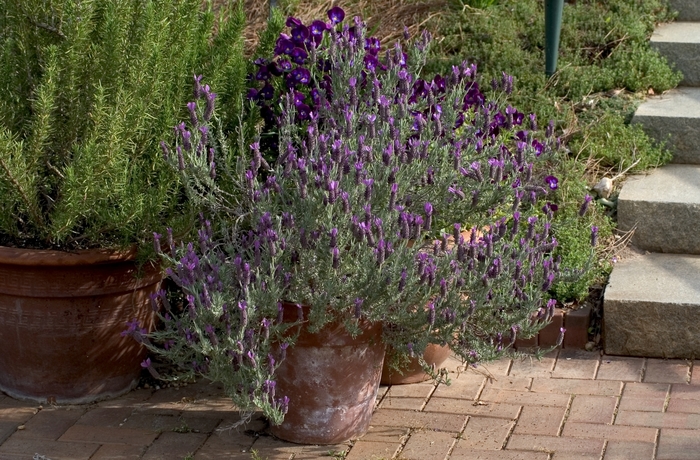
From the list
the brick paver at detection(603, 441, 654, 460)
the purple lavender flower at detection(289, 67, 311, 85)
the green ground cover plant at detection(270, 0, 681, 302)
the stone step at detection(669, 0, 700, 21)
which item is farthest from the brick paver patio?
the stone step at detection(669, 0, 700, 21)

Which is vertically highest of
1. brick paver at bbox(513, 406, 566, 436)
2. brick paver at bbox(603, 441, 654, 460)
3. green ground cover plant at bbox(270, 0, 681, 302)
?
green ground cover plant at bbox(270, 0, 681, 302)

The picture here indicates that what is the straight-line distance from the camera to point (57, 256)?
364cm

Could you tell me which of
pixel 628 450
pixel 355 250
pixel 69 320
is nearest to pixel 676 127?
pixel 628 450

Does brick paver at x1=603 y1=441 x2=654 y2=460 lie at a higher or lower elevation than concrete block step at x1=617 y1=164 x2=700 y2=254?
lower

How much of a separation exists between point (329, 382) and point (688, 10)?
4.04m

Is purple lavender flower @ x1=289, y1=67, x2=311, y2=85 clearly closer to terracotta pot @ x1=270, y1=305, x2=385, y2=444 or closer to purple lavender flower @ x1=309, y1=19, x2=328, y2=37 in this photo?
purple lavender flower @ x1=309, y1=19, x2=328, y2=37

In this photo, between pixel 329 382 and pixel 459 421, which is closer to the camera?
pixel 329 382

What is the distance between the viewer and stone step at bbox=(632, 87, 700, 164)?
5086mm

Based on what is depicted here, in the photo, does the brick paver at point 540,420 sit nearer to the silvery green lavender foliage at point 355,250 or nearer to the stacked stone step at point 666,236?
the silvery green lavender foliage at point 355,250

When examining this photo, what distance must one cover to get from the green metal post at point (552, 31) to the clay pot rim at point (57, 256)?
2793 mm

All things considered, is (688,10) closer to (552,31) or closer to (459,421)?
(552,31)

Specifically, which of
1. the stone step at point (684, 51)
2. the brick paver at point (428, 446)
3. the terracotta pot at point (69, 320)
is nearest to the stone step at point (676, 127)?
the stone step at point (684, 51)

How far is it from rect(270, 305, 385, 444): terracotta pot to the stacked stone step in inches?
47.5

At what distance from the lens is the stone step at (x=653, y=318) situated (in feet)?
13.4
